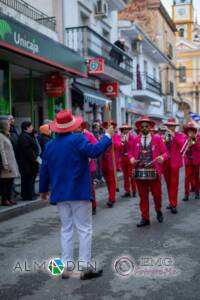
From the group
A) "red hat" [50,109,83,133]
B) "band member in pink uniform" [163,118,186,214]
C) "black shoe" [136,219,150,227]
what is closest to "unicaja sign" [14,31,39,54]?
"band member in pink uniform" [163,118,186,214]

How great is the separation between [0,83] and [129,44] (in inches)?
611

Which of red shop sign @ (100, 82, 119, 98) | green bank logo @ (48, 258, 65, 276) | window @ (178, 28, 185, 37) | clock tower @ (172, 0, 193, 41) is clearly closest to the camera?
green bank logo @ (48, 258, 65, 276)

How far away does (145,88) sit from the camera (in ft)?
92.8

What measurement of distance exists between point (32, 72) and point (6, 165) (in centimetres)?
692

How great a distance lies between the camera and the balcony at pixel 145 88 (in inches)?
1083

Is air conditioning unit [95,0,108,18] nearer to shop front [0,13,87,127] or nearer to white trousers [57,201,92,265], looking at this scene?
shop front [0,13,87,127]

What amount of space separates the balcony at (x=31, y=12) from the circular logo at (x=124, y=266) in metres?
8.88

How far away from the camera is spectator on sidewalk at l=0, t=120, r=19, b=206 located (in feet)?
29.9

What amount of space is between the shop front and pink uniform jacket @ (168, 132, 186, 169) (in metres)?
4.53

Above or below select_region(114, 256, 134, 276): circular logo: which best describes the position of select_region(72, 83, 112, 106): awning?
above

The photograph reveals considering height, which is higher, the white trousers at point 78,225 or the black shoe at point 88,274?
the white trousers at point 78,225

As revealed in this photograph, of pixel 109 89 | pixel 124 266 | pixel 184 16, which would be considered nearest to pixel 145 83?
pixel 109 89

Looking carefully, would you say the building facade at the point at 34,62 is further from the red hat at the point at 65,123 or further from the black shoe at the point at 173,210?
the red hat at the point at 65,123

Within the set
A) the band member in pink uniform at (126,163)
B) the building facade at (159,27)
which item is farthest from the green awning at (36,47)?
the building facade at (159,27)
